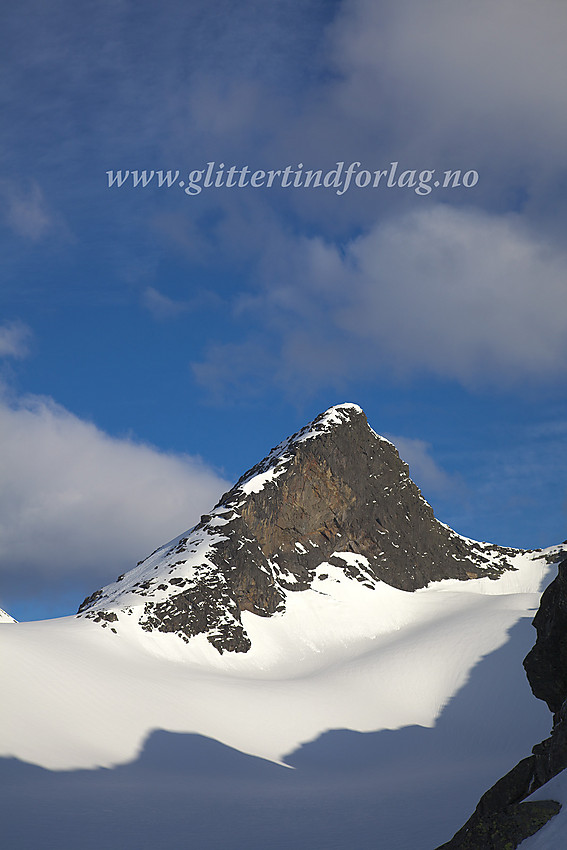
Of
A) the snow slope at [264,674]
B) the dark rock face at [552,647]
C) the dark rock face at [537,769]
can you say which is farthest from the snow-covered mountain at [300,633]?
the dark rock face at [537,769]

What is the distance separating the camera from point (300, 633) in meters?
73.6

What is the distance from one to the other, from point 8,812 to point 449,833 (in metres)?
14.7

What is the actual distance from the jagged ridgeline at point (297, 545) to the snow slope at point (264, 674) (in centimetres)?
204

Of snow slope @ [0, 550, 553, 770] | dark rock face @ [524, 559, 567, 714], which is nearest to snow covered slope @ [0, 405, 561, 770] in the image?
snow slope @ [0, 550, 553, 770]

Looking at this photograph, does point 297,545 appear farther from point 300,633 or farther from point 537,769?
point 537,769

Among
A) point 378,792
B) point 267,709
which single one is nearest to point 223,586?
point 267,709

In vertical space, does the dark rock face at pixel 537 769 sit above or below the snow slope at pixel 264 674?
below

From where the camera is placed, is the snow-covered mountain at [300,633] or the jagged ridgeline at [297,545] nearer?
the snow-covered mountain at [300,633]

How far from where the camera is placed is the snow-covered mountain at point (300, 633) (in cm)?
4509

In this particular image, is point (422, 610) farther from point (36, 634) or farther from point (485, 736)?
point (36, 634)

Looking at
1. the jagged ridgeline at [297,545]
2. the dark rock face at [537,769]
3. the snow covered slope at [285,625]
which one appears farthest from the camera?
the jagged ridgeline at [297,545]

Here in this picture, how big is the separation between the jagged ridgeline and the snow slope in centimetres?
204

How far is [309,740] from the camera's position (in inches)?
1918

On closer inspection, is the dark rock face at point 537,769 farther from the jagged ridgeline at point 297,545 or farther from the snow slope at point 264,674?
the jagged ridgeline at point 297,545
